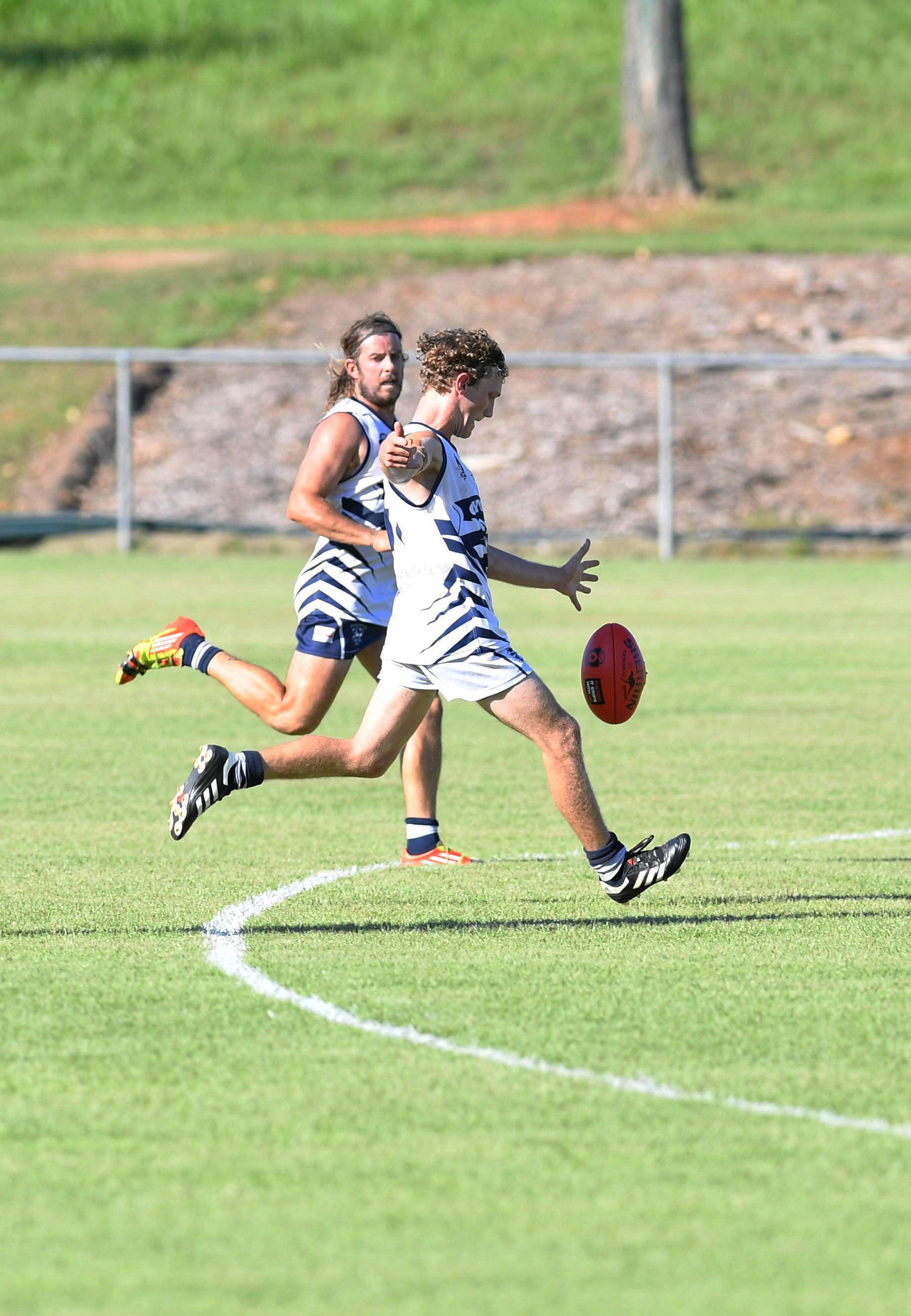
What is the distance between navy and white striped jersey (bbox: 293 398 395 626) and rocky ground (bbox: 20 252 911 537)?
58.4 feet

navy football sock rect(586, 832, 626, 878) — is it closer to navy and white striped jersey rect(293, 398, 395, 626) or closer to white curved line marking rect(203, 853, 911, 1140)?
white curved line marking rect(203, 853, 911, 1140)

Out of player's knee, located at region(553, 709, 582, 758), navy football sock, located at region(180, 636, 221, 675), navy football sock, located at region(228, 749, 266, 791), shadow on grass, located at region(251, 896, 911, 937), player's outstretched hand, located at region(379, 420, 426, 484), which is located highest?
player's outstretched hand, located at region(379, 420, 426, 484)

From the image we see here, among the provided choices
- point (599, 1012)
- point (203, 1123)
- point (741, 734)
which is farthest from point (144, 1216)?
point (741, 734)

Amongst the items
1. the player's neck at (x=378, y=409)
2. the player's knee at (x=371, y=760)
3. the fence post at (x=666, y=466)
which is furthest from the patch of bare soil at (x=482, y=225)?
the player's knee at (x=371, y=760)

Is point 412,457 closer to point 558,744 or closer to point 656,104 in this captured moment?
point 558,744

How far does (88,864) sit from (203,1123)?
370cm

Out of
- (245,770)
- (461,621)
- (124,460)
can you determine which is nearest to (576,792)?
(461,621)

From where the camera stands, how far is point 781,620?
19.2 metres

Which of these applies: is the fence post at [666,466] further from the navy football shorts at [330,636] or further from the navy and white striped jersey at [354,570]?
the navy football shorts at [330,636]

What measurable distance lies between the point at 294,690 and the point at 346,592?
0.45 metres

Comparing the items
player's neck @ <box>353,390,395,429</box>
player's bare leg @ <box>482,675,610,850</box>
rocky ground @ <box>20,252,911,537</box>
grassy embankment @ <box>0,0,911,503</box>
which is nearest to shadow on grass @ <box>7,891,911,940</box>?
player's bare leg @ <box>482,675,610,850</box>

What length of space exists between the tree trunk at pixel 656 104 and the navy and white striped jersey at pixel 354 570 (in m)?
28.5

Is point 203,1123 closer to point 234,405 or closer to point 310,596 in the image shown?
point 310,596

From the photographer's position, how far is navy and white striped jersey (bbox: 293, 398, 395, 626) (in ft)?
29.3
